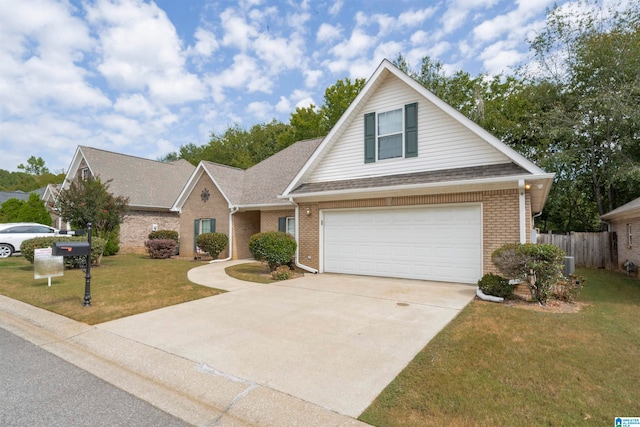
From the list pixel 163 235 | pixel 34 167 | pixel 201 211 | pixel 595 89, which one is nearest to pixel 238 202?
pixel 201 211

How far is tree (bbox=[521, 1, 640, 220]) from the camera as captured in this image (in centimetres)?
1702

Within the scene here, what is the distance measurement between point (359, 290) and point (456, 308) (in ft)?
8.64

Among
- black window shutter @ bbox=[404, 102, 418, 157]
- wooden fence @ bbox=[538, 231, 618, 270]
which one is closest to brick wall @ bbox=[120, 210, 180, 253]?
black window shutter @ bbox=[404, 102, 418, 157]

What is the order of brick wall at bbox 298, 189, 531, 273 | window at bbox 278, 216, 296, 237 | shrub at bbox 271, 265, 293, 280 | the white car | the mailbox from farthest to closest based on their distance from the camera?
the white car → window at bbox 278, 216, 296, 237 → shrub at bbox 271, 265, 293, 280 → brick wall at bbox 298, 189, 531, 273 → the mailbox

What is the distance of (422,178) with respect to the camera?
9.59 metres

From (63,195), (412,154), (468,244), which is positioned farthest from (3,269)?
(468,244)

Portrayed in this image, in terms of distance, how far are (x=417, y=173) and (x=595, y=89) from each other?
16.8 meters

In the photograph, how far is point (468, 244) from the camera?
9055 mm

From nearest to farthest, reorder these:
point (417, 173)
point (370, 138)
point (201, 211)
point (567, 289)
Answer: point (567, 289) < point (417, 173) < point (370, 138) < point (201, 211)

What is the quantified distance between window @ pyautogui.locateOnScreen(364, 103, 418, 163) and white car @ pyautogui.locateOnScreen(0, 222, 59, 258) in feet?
57.4

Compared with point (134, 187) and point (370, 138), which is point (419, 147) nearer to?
point (370, 138)

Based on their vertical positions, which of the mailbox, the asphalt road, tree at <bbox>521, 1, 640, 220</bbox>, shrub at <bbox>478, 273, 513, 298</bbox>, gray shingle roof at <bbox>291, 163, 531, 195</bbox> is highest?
tree at <bbox>521, 1, 640, 220</bbox>

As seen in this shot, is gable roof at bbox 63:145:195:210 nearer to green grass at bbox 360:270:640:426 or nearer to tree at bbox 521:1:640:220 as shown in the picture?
green grass at bbox 360:270:640:426

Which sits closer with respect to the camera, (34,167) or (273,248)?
(273,248)
